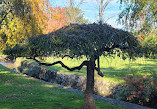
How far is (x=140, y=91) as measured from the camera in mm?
8383

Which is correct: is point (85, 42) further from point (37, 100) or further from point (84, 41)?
point (37, 100)

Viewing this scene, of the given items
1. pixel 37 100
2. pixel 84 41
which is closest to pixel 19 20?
pixel 37 100

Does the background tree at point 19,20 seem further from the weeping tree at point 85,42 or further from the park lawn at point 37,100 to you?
the weeping tree at point 85,42

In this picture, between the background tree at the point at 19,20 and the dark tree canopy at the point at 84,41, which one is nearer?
the dark tree canopy at the point at 84,41

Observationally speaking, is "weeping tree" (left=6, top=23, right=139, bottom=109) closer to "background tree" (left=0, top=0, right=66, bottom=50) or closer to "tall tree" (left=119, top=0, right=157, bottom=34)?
"tall tree" (left=119, top=0, right=157, bottom=34)

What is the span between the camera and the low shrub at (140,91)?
8.26m

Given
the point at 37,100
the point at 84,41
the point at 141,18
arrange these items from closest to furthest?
the point at 84,41 < the point at 37,100 < the point at 141,18

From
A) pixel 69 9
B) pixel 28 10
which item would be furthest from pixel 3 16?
pixel 69 9

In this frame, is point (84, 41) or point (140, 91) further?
point (140, 91)

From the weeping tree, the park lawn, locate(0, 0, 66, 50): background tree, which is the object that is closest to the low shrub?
the park lawn

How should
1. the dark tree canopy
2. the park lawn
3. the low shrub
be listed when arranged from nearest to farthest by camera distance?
1. the dark tree canopy
2. the park lawn
3. the low shrub

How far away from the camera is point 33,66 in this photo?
18750 millimetres

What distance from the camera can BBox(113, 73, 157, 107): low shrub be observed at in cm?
826

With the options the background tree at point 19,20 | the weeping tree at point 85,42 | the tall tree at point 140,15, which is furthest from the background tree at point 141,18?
the background tree at point 19,20
